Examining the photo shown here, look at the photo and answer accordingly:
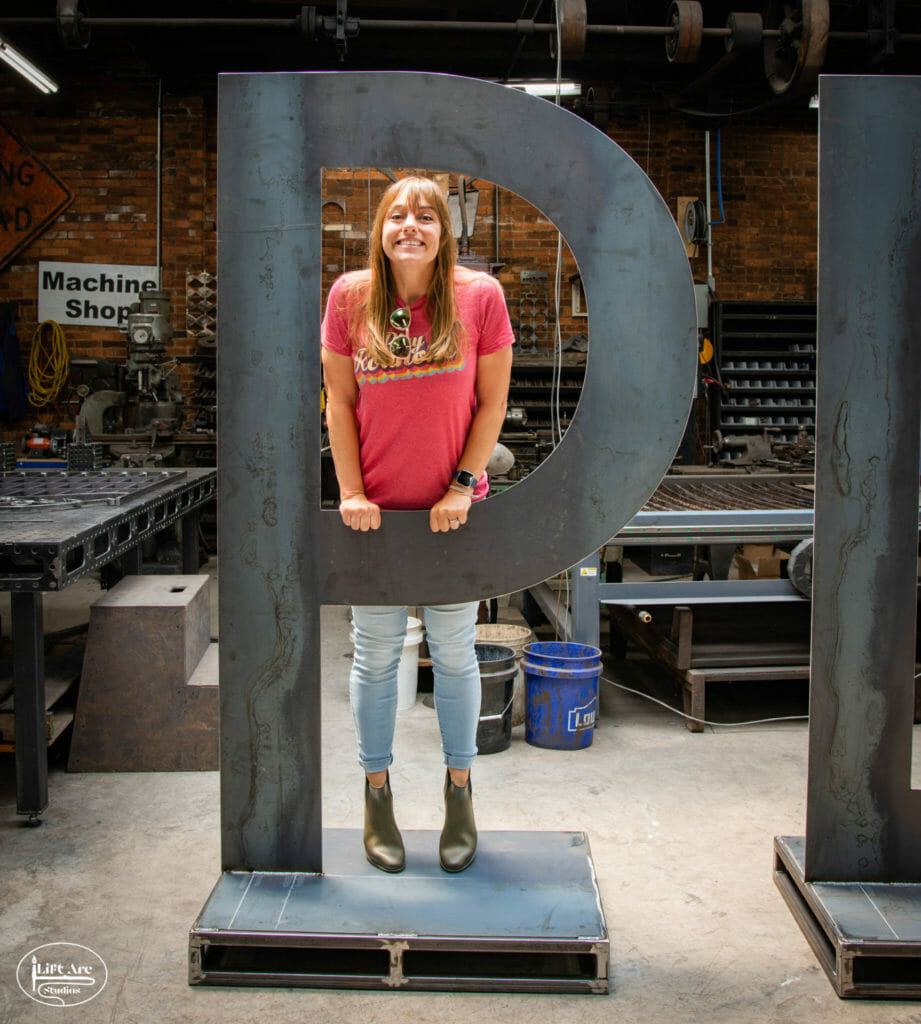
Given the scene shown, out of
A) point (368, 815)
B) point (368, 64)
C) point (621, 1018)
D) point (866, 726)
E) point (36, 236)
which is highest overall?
point (368, 64)

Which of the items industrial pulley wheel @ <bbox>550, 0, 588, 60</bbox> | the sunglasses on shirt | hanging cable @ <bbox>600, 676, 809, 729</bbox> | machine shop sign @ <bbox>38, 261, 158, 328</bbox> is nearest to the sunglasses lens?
the sunglasses on shirt

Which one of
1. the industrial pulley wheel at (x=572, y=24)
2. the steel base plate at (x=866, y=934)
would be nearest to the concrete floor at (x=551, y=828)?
the steel base plate at (x=866, y=934)

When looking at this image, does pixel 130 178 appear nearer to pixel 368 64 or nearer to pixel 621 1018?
pixel 368 64

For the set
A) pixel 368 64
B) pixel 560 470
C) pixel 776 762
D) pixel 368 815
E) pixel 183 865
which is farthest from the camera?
pixel 368 64

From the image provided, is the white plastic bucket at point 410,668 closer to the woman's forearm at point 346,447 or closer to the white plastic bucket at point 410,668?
the white plastic bucket at point 410,668

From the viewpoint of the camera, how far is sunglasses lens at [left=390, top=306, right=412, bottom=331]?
1.86 meters

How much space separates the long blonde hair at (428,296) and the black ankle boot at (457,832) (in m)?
0.88

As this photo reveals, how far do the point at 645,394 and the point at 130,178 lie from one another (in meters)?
7.61

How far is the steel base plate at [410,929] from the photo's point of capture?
5.82 ft

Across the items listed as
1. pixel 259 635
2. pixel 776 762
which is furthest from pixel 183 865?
pixel 776 762

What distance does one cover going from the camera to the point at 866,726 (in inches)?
76.4

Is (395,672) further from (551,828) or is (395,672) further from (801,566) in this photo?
(801,566)

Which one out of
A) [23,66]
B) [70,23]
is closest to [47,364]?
[23,66]

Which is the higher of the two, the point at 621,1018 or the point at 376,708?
the point at 376,708
